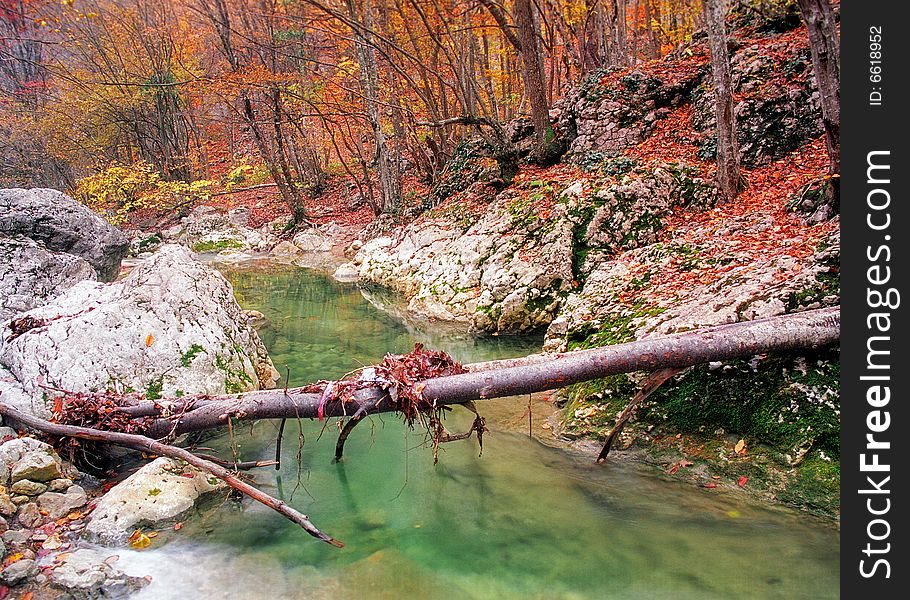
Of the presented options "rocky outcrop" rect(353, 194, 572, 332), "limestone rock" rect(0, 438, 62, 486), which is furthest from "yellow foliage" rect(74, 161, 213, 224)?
"limestone rock" rect(0, 438, 62, 486)

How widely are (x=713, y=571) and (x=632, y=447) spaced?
1.42 meters

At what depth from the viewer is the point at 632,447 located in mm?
4617

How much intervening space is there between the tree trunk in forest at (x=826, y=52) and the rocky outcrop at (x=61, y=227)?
12570mm

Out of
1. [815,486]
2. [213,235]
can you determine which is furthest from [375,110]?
[815,486]

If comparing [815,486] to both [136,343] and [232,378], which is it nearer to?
[232,378]

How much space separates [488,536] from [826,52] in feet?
17.9

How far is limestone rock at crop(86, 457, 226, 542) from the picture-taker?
12.4 feet

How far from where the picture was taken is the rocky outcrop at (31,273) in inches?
331

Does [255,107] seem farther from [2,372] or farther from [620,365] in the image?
[620,365]

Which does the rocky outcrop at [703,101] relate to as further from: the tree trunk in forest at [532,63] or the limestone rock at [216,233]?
the limestone rock at [216,233]

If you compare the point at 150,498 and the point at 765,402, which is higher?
the point at 765,402

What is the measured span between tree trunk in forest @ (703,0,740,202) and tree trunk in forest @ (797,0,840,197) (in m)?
3.07

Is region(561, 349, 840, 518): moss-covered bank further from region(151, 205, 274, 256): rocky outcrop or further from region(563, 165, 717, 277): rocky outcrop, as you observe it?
region(151, 205, 274, 256): rocky outcrop

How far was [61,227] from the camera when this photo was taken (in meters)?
10.5
